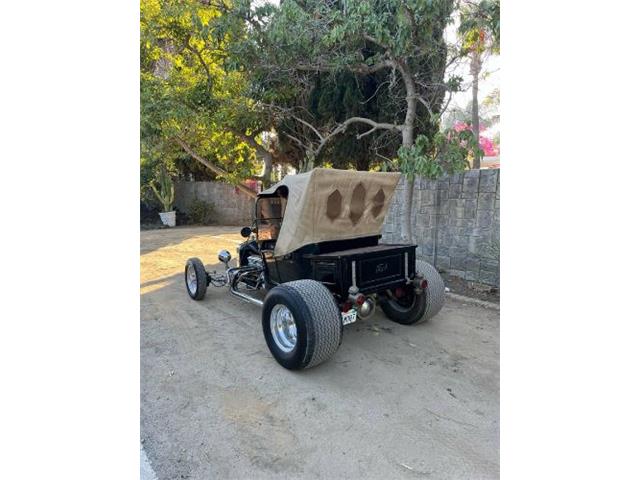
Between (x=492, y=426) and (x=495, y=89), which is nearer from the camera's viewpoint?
(x=492, y=426)

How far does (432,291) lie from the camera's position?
427cm

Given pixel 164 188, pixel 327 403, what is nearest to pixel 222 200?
pixel 164 188

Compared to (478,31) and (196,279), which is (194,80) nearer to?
(196,279)

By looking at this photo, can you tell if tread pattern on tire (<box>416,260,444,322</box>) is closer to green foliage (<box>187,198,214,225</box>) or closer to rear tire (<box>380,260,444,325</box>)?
rear tire (<box>380,260,444,325</box>)

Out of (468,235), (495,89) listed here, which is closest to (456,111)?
(495,89)

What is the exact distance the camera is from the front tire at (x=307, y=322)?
3158 mm

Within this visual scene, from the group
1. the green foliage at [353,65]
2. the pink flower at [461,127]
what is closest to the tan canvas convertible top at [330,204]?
the pink flower at [461,127]

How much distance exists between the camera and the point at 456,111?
6453mm

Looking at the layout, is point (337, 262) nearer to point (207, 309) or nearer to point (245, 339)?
point (245, 339)

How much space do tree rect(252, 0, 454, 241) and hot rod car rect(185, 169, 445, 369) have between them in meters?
2.12

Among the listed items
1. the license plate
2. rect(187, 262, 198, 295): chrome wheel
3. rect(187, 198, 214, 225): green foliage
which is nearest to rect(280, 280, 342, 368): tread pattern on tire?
the license plate

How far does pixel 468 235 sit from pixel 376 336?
3.01m

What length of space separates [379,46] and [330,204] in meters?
4.09

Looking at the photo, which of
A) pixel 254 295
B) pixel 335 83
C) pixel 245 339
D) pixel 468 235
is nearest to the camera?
pixel 245 339
